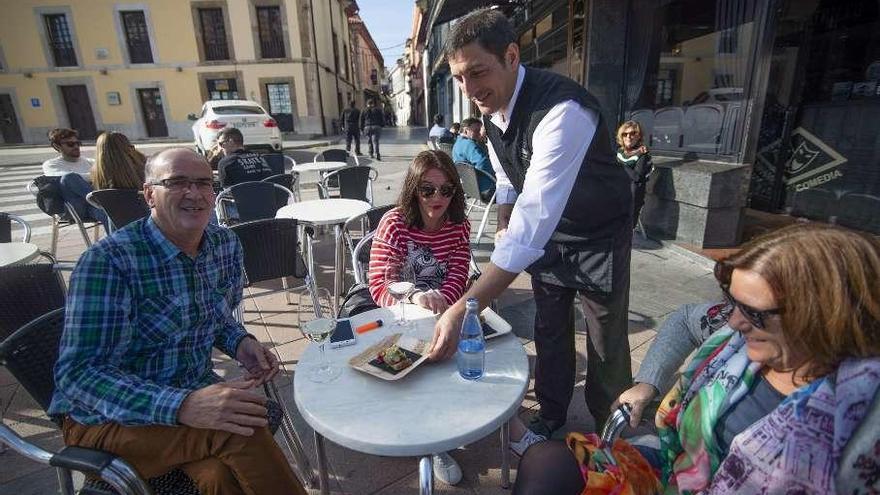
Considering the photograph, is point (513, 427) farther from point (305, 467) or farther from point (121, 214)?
point (121, 214)

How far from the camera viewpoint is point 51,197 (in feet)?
13.1

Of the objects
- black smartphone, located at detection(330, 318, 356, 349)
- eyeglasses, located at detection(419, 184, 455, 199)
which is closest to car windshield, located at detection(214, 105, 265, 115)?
eyeglasses, located at detection(419, 184, 455, 199)

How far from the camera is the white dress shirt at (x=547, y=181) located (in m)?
1.45

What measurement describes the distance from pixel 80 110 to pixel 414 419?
27126 millimetres

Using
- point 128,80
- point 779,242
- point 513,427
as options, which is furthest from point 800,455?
point 128,80

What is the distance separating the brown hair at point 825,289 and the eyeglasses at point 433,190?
Answer: 1350 mm

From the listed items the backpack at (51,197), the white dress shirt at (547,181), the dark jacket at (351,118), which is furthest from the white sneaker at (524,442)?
the dark jacket at (351,118)

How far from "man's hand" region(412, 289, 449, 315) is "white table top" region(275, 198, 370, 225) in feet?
4.76

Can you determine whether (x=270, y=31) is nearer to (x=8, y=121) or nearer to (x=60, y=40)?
(x=60, y=40)

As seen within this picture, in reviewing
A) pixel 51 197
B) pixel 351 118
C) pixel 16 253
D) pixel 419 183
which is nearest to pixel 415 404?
pixel 419 183

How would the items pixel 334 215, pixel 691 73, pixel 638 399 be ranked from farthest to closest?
pixel 691 73, pixel 334 215, pixel 638 399

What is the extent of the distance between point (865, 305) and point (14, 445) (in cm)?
203

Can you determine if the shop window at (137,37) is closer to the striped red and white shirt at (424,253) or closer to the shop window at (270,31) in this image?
the shop window at (270,31)

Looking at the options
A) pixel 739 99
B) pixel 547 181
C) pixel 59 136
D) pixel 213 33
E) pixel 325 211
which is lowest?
pixel 325 211
